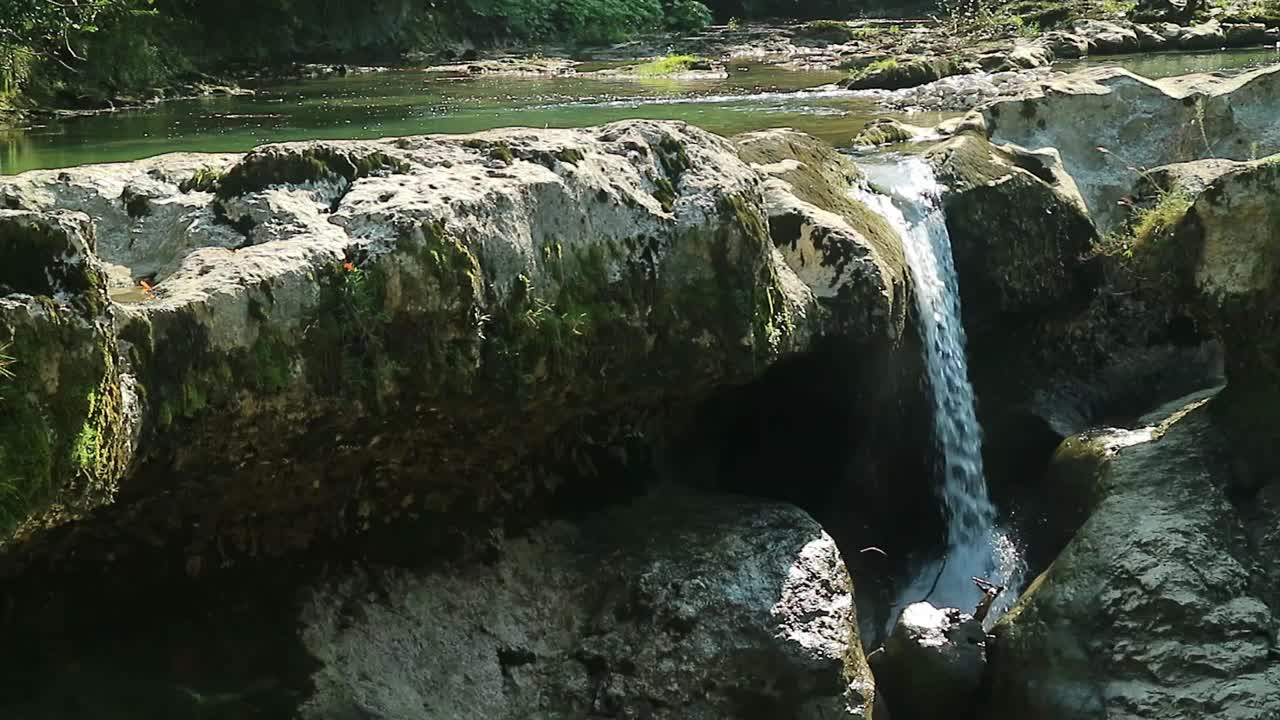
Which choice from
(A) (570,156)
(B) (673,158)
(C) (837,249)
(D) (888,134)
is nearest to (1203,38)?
(D) (888,134)

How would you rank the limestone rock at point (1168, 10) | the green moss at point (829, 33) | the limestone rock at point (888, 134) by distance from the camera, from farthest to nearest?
the green moss at point (829, 33)
the limestone rock at point (1168, 10)
the limestone rock at point (888, 134)

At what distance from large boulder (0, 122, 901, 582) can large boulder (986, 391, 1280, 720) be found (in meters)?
1.94

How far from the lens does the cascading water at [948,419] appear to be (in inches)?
329

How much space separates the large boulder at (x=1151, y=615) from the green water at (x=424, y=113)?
7.75 m

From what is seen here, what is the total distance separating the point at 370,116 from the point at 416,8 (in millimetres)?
16874

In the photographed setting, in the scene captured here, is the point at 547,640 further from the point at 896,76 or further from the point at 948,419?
the point at 896,76

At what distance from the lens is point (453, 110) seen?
803 inches

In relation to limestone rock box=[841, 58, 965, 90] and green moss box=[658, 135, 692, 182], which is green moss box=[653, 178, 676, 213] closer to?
green moss box=[658, 135, 692, 182]

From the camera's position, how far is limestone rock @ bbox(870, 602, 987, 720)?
6488 millimetres

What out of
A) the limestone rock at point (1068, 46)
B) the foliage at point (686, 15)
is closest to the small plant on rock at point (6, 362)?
the limestone rock at point (1068, 46)

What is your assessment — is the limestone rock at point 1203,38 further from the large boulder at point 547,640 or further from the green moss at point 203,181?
the green moss at point 203,181

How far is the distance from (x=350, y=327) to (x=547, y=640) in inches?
77.2

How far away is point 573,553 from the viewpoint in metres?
6.69

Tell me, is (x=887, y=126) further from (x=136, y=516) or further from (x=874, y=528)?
(x=136, y=516)
